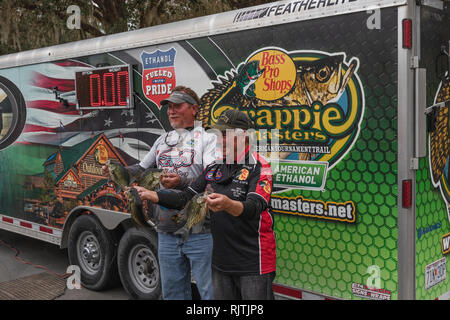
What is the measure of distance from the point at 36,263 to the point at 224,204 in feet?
17.5

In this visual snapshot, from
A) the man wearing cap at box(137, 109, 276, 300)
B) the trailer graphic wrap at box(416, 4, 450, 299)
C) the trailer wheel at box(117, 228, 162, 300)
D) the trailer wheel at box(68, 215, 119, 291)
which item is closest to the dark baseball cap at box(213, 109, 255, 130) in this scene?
the man wearing cap at box(137, 109, 276, 300)

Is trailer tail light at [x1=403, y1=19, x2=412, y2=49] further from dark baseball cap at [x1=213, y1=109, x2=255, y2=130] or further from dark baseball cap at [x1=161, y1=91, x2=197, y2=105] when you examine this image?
dark baseball cap at [x1=161, y1=91, x2=197, y2=105]

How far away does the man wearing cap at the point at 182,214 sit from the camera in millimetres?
3768

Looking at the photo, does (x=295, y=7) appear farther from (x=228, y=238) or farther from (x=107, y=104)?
(x=107, y=104)

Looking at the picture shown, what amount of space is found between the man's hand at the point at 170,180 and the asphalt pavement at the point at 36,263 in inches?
100

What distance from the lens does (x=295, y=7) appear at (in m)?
3.98

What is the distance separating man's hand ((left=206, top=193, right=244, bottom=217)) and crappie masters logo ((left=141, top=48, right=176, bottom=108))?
2206mm

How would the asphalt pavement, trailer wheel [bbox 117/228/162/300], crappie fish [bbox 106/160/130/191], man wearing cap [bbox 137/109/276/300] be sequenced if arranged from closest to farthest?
man wearing cap [bbox 137/109/276/300] < crappie fish [bbox 106/160/130/191] < trailer wheel [bbox 117/228/162/300] < the asphalt pavement

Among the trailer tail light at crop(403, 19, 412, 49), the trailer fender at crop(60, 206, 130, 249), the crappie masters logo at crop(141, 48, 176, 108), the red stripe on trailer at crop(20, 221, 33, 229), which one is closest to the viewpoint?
the trailer tail light at crop(403, 19, 412, 49)

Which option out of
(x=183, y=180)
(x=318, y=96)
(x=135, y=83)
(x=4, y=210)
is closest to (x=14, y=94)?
(x=4, y=210)

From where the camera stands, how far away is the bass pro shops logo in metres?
→ 3.66

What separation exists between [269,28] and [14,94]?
4429 millimetres

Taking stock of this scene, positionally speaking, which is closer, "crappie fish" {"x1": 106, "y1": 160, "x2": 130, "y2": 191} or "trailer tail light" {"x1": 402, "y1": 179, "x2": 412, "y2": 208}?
"trailer tail light" {"x1": 402, "y1": 179, "x2": 412, "y2": 208}

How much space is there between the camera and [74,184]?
6.08 m
